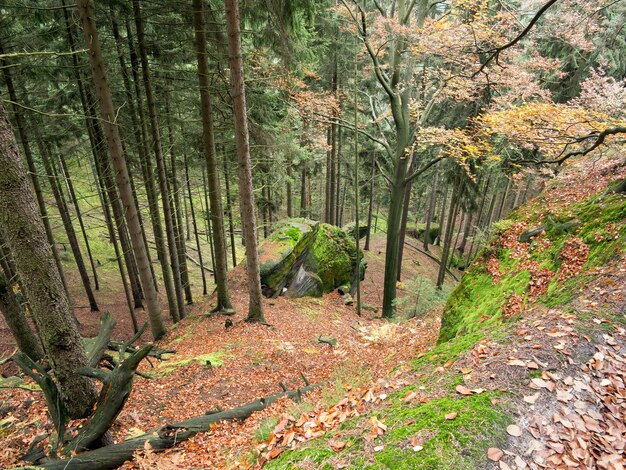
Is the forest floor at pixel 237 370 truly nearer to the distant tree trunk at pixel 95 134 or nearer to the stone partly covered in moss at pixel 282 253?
the stone partly covered in moss at pixel 282 253

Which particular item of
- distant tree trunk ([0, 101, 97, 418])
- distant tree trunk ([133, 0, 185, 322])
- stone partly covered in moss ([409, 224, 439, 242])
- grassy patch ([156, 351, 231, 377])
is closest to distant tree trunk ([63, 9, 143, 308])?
distant tree trunk ([133, 0, 185, 322])

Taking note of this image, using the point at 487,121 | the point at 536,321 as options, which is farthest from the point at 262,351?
the point at 487,121

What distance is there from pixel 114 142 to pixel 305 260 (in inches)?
382

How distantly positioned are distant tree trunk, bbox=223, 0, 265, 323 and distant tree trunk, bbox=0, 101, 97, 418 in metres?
4.55

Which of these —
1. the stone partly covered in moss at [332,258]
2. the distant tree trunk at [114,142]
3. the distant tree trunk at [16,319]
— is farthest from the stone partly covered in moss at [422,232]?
the distant tree trunk at [16,319]

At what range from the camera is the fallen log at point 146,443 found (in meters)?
3.65

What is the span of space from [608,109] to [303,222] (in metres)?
12.0

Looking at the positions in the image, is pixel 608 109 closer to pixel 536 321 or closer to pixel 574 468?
pixel 536 321

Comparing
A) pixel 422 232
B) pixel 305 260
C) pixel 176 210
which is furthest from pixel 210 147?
pixel 422 232

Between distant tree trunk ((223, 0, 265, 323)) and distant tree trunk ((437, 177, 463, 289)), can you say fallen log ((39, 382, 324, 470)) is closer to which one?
distant tree trunk ((223, 0, 265, 323))

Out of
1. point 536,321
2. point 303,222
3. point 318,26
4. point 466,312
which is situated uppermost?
point 318,26

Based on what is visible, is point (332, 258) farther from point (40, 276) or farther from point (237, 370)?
point (40, 276)

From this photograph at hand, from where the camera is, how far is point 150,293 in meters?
8.84

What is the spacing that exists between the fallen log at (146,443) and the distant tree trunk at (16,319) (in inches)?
188
